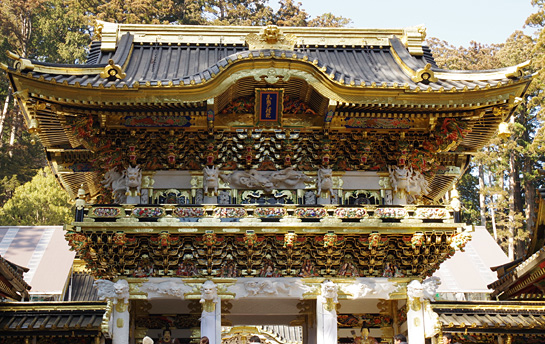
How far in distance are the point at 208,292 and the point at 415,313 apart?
14.8 ft

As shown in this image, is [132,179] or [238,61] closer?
[238,61]

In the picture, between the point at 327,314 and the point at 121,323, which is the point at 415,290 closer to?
the point at 327,314

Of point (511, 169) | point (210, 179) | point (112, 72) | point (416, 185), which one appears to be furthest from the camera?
point (511, 169)

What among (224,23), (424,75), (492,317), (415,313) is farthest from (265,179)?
(224,23)

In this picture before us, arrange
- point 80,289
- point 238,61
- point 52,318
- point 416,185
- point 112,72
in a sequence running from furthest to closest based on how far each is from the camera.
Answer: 1. point 80,289
2. point 416,185
3. point 112,72
4. point 238,61
5. point 52,318

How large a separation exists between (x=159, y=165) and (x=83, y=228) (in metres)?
2.70

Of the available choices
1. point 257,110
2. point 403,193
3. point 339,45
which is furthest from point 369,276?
point 339,45

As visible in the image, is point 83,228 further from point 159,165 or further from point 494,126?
point 494,126

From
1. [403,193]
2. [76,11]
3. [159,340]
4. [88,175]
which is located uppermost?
[76,11]

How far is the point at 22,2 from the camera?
3956cm

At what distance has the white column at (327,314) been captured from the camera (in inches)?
532

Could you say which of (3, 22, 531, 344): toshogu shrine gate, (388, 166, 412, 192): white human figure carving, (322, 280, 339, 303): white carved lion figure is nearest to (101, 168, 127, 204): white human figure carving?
(3, 22, 531, 344): toshogu shrine gate

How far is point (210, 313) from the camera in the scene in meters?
13.4

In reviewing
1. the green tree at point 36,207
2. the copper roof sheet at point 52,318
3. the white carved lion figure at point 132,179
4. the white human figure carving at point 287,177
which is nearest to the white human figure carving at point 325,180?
the white human figure carving at point 287,177
